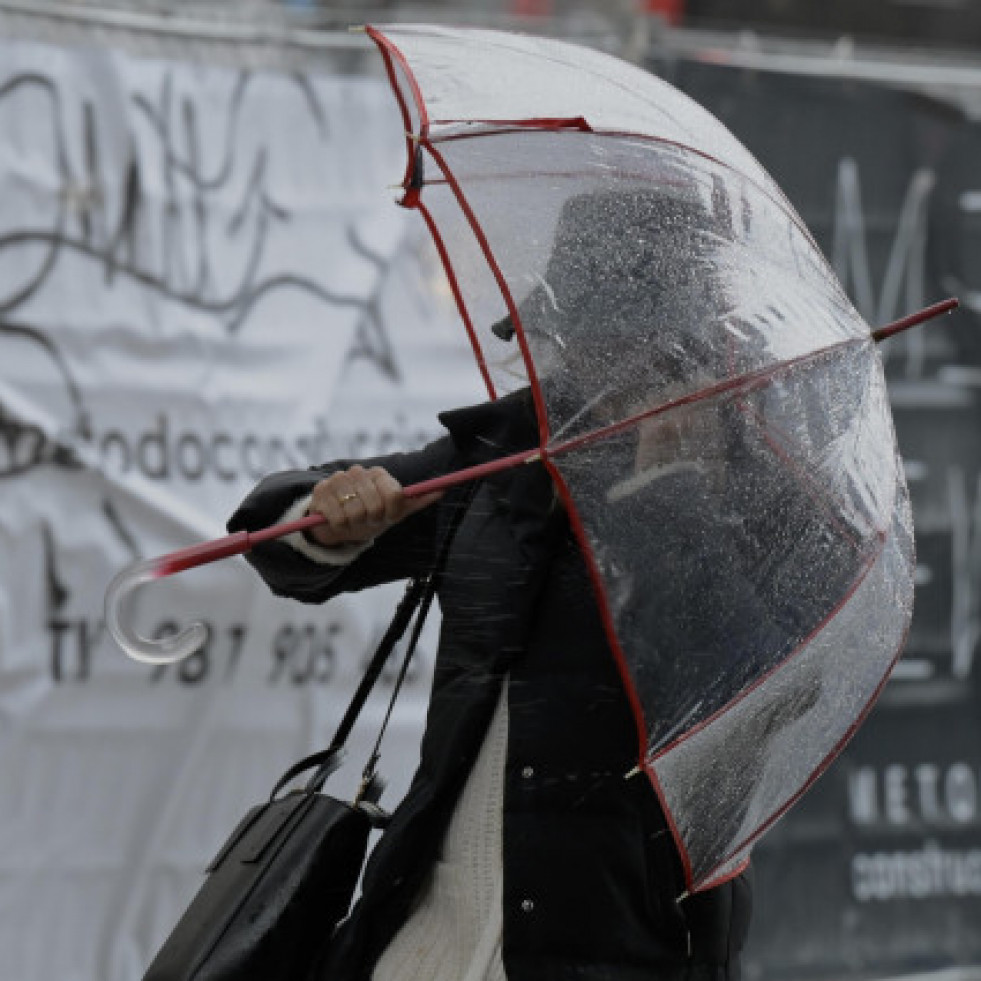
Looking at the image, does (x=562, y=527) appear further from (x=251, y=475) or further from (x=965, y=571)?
(x=965, y=571)

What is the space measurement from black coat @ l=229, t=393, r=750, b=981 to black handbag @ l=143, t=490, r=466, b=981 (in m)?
0.07

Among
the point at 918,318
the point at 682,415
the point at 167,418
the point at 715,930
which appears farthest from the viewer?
the point at 167,418

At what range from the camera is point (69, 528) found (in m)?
4.54

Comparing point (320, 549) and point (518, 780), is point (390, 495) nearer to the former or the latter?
point (320, 549)

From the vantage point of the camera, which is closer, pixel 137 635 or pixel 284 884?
pixel 137 635

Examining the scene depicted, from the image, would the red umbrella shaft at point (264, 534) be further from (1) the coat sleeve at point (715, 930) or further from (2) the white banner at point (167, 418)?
(2) the white banner at point (167, 418)

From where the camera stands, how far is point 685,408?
2387 millimetres

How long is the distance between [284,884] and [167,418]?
2.19 meters

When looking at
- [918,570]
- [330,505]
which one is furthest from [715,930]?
[918,570]

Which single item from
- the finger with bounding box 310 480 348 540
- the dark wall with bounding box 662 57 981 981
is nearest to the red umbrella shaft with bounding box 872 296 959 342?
the finger with bounding box 310 480 348 540

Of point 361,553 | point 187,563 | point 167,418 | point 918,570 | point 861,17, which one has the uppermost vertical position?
point 187,563

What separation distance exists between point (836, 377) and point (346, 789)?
2.18 m

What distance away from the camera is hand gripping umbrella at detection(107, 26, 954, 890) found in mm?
2320

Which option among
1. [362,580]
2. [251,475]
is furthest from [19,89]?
[362,580]
